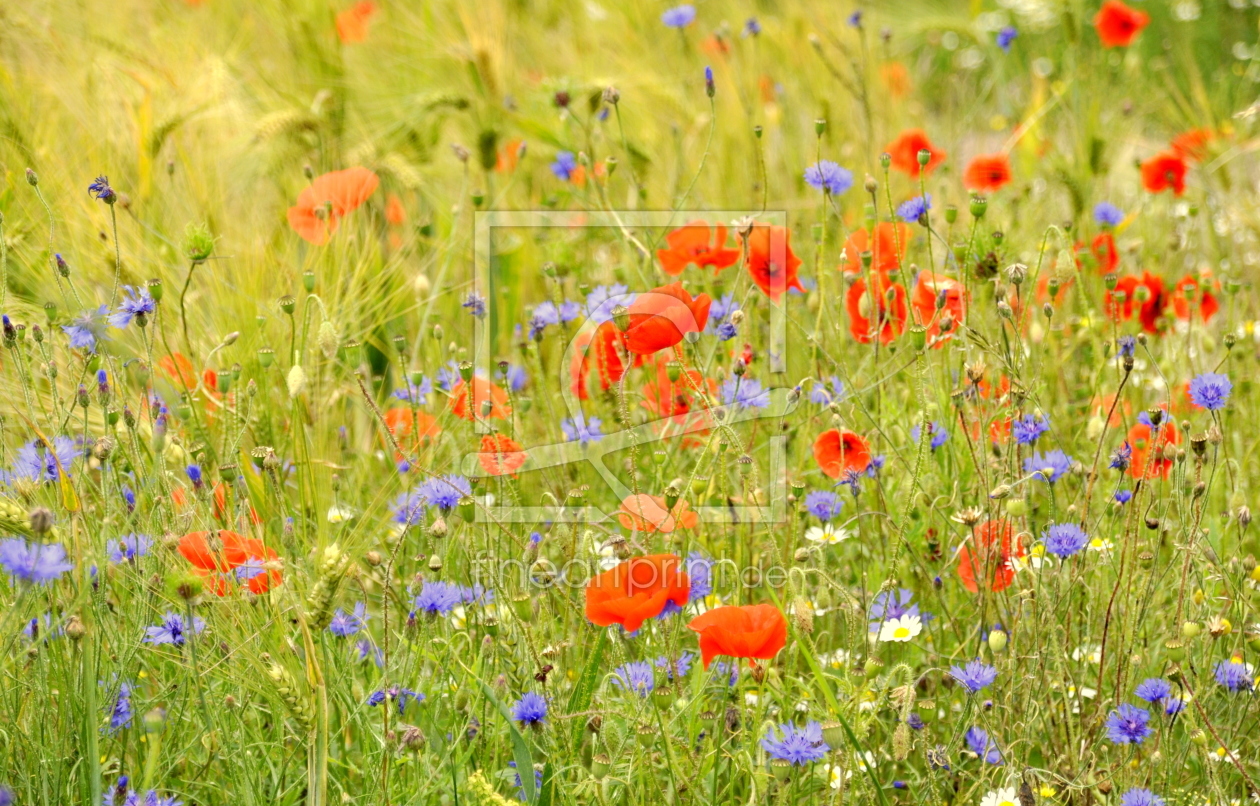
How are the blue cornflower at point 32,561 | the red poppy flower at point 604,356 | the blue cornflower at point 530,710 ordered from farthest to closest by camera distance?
the red poppy flower at point 604,356 < the blue cornflower at point 530,710 < the blue cornflower at point 32,561

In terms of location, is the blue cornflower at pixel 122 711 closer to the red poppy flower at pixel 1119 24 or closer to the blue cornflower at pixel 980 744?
the blue cornflower at pixel 980 744

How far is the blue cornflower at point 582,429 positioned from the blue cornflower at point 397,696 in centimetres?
53

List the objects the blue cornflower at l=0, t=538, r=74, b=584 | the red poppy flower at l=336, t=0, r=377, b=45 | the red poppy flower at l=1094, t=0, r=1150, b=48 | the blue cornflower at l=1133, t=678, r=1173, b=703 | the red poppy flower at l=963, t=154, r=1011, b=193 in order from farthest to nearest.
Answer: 1. the red poppy flower at l=336, t=0, r=377, b=45
2. the red poppy flower at l=1094, t=0, r=1150, b=48
3. the red poppy flower at l=963, t=154, r=1011, b=193
4. the blue cornflower at l=1133, t=678, r=1173, b=703
5. the blue cornflower at l=0, t=538, r=74, b=584

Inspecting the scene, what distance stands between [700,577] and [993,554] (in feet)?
1.15

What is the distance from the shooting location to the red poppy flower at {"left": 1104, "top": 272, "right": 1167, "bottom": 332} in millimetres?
2145

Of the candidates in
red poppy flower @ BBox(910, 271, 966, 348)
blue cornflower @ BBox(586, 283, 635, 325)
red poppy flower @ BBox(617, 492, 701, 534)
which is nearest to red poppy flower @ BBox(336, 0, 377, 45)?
blue cornflower @ BBox(586, 283, 635, 325)

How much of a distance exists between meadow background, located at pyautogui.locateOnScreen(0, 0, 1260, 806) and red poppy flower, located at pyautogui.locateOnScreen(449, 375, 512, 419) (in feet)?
0.04

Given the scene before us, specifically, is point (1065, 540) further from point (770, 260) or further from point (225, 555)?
point (225, 555)

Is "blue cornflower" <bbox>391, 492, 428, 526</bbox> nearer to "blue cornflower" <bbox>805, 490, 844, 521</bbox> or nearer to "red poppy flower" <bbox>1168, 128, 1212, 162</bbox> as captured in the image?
"blue cornflower" <bbox>805, 490, 844, 521</bbox>

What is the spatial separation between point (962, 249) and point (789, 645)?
24.9 inches

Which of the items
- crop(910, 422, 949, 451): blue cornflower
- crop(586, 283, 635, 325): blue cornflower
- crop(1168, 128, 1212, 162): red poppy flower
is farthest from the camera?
crop(1168, 128, 1212, 162): red poppy flower

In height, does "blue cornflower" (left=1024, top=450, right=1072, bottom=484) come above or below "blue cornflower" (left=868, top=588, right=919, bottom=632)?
above

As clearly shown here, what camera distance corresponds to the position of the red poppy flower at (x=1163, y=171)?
2.57 metres

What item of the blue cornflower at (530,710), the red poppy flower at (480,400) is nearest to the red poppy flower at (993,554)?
the blue cornflower at (530,710)
